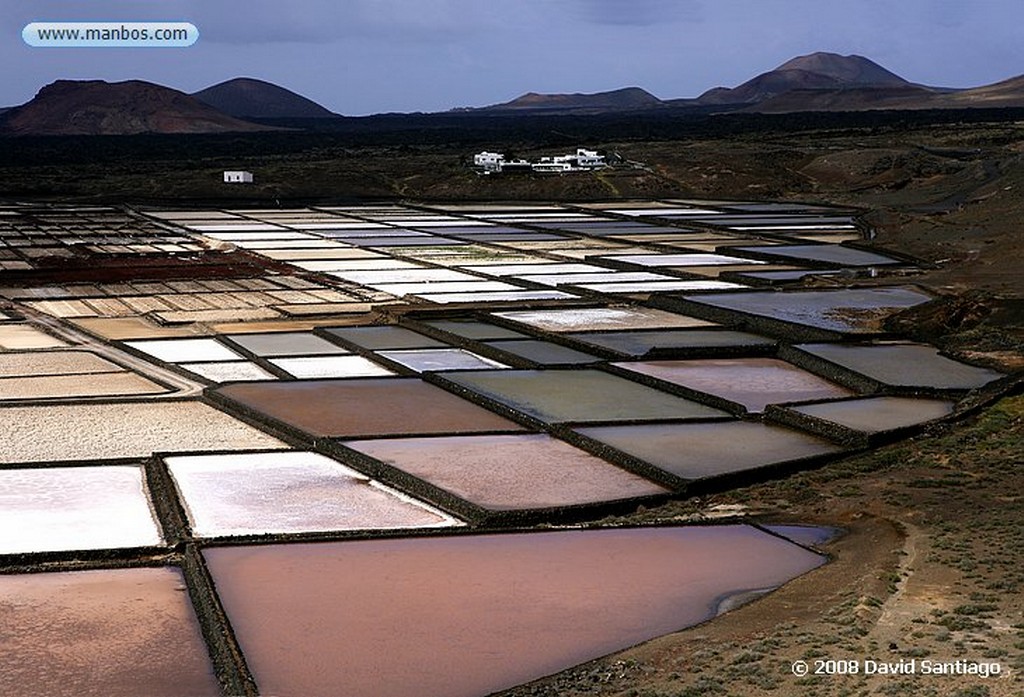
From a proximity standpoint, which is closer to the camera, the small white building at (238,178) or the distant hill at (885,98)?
the small white building at (238,178)

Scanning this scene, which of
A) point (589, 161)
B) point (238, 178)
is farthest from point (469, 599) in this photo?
point (589, 161)

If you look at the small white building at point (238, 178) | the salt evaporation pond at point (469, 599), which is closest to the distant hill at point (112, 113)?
the small white building at point (238, 178)

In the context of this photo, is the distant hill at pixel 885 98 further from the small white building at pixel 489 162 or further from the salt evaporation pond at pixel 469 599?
the salt evaporation pond at pixel 469 599

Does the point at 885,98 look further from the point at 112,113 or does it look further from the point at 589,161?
the point at 589,161

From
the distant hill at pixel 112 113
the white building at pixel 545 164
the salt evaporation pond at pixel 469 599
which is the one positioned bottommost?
the salt evaporation pond at pixel 469 599

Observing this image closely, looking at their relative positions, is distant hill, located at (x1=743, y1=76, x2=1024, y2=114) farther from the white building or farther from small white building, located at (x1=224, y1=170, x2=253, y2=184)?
small white building, located at (x1=224, y1=170, x2=253, y2=184)

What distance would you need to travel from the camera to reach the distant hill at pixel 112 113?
A: 412 ft

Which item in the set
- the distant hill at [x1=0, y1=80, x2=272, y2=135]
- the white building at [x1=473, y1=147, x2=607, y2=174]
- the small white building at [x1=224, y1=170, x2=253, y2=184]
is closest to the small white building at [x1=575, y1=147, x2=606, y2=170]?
the white building at [x1=473, y1=147, x2=607, y2=174]

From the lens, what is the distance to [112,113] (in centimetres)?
12594

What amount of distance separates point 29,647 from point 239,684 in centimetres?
130

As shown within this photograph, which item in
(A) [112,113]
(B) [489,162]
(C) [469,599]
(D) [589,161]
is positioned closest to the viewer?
(C) [469,599]

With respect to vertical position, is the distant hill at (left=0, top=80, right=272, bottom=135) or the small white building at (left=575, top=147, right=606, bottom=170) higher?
the distant hill at (left=0, top=80, right=272, bottom=135)

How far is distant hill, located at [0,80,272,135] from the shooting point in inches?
4938

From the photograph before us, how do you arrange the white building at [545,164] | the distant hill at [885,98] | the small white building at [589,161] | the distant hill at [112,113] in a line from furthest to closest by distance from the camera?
the distant hill at [885,98] < the distant hill at [112,113] < the small white building at [589,161] < the white building at [545,164]
